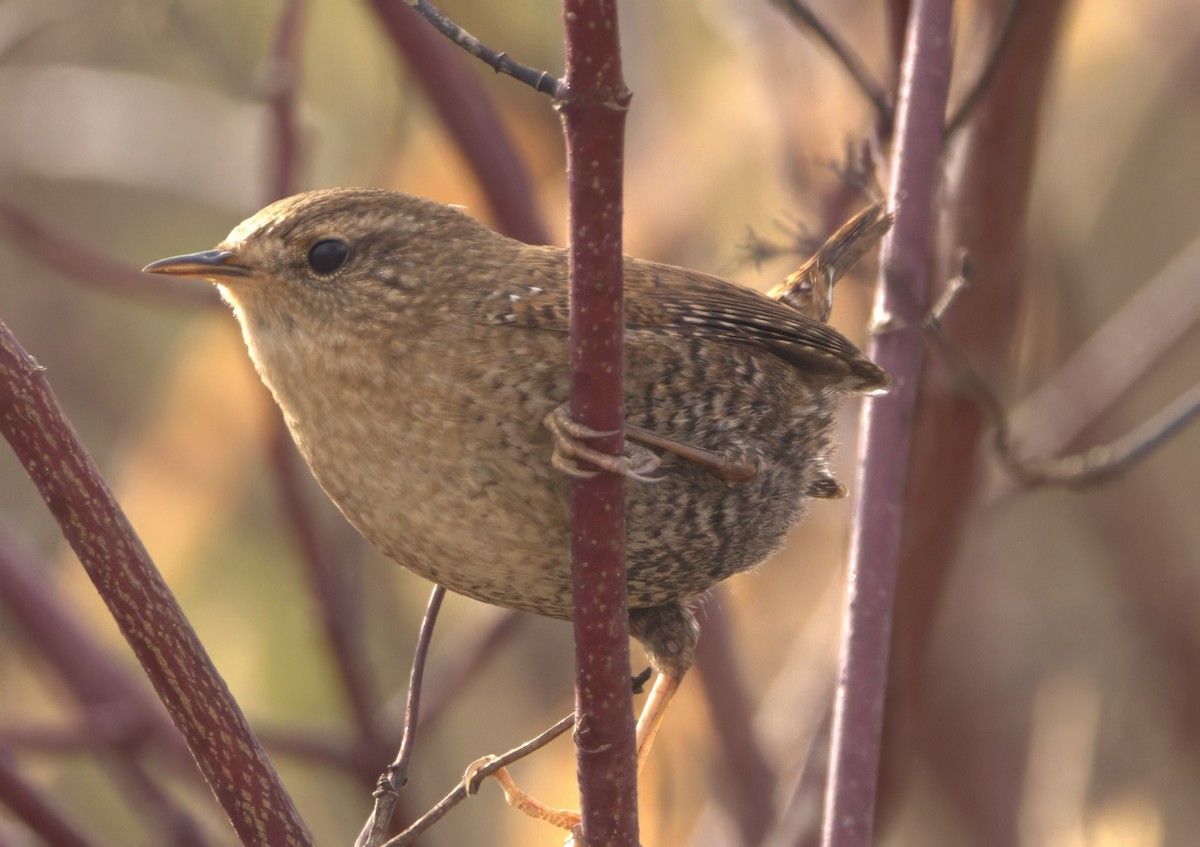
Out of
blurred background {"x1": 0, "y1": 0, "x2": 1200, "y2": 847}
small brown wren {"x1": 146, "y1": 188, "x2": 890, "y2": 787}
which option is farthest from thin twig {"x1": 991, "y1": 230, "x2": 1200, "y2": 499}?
small brown wren {"x1": 146, "y1": 188, "x2": 890, "y2": 787}

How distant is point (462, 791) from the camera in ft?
6.42

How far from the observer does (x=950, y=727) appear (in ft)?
14.7

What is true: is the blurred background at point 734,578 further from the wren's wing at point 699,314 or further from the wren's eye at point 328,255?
the wren's eye at point 328,255

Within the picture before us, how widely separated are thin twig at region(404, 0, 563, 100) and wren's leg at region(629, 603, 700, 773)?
1.12m

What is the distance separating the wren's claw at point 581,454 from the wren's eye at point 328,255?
1.57 ft

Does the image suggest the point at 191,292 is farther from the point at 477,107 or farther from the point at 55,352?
the point at 55,352

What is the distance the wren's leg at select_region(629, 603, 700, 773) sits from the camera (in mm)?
2430

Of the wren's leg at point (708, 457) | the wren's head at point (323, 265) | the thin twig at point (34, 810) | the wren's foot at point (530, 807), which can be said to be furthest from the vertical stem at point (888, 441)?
the thin twig at point (34, 810)

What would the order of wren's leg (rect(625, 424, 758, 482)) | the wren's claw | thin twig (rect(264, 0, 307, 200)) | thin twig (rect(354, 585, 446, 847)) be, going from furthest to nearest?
thin twig (rect(264, 0, 307, 200)) → wren's leg (rect(625, 424, 758, 482)) → thin twig (rect(354, 585, 446, 847)) → the wren's claw

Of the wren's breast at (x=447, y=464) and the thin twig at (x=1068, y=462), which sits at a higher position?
the thin twig at (x=1068, y=462)

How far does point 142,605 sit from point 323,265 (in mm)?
784

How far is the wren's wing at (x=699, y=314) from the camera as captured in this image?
2.15m

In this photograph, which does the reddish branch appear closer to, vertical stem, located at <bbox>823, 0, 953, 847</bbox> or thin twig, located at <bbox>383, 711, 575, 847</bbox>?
thin twig, located at <bbox>383, 711, 575, 847</bbox>

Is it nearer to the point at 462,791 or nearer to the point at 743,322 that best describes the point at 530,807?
the point at 462,791
